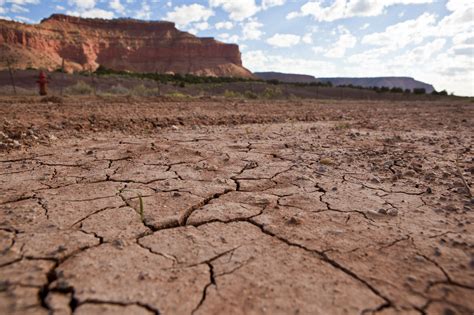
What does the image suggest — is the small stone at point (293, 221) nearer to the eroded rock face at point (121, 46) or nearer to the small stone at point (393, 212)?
the small stone at point (393, 212)

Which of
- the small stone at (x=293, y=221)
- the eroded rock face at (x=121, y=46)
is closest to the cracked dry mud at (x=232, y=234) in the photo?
the small stone at (x=293, y=221)

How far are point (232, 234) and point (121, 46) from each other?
6789 cm

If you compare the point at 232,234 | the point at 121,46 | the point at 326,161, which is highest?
the point at 121,46

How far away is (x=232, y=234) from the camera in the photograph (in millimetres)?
1735

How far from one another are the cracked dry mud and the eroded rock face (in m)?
48.4

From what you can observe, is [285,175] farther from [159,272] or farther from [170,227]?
[159,272]

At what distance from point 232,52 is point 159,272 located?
76672 mm

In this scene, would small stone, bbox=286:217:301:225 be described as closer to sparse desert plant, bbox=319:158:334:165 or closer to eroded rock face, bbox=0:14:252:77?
sparse desert plant, bbox=319:158:334:165

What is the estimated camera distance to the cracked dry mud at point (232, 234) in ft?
4.05

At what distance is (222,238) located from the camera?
5.55 feet

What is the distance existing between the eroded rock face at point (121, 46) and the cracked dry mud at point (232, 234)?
4843 centimetres

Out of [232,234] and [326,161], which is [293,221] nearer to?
[232,234]

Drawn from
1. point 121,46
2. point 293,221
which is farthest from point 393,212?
point 121,46

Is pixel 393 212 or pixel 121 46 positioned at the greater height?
pixel 121 46
